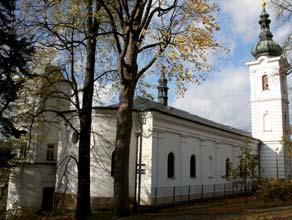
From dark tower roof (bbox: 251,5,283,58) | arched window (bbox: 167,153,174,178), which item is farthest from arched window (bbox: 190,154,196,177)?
dark tower roof (bbox: 251,5,283,58)

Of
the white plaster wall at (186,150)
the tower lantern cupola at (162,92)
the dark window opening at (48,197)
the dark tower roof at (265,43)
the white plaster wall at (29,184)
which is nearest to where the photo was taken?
the white plaster wall at (186,150)

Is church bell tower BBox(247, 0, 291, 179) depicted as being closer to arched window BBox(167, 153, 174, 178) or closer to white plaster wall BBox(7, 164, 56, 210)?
arched window BBox(167, 153, 174, 178)

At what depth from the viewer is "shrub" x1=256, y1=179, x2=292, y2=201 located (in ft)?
60.8

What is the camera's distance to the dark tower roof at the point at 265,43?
130 feet

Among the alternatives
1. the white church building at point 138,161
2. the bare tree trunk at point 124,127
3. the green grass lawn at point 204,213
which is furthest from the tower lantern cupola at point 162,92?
the bare tree trunk at point 124,127

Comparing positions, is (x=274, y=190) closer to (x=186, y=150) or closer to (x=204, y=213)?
(x=204, y=213)

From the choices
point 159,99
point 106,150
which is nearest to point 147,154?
point 106,150

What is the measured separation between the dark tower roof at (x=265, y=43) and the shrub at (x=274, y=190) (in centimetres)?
2349

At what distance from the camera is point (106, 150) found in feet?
71.3

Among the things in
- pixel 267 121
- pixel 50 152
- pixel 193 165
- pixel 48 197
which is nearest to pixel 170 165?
pixel 193 165

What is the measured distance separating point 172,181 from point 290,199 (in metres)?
7.55

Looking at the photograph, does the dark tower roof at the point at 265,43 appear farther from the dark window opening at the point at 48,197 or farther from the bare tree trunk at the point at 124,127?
the bare tree trunk at the point at 124,127

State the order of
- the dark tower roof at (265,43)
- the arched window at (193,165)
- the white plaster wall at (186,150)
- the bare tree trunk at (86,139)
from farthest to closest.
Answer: the dark tower roof at (265,43) → the arched window at (193,165) → the white plaster wall at (186,150) → the bare tree trunk at (86,139)

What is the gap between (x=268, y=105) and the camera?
39750mm
